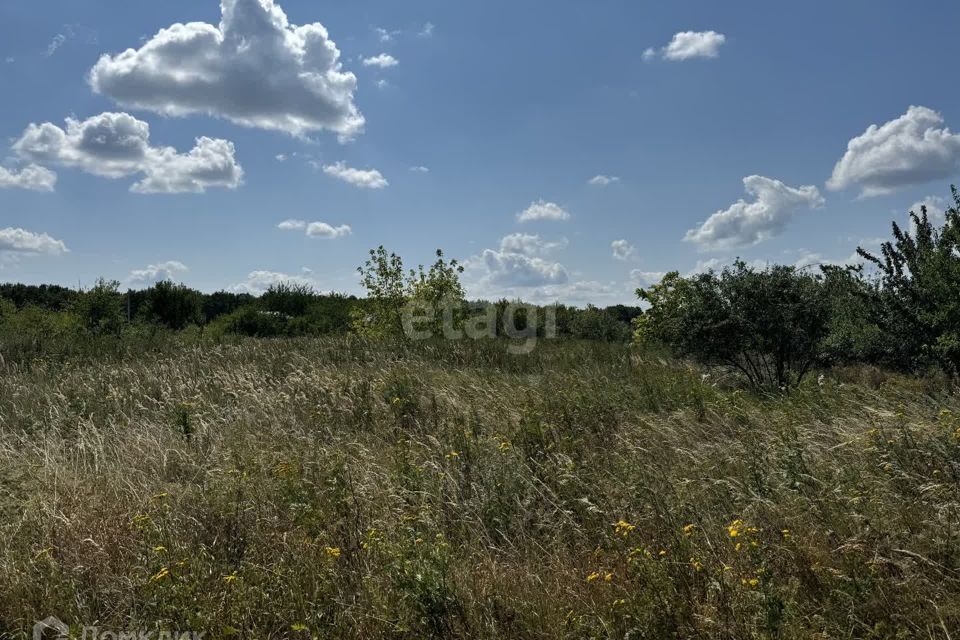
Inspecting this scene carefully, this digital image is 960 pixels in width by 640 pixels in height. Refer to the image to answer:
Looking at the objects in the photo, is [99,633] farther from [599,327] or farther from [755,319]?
[599,327]

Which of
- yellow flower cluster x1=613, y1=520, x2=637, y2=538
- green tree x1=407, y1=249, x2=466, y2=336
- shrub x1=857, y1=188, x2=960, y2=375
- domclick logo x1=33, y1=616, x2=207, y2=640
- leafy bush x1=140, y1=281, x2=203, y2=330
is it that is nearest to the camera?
domclick logo x1=33, y1=616, x2=207, y2=640

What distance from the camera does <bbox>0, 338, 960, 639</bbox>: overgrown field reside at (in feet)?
10.9

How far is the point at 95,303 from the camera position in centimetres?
2994

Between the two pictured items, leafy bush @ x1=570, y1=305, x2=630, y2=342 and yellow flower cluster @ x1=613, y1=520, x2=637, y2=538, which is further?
leafy bush @ x1=570, y1=305, x2=630, y2=342

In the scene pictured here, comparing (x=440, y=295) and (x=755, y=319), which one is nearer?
(x=755, y=319)

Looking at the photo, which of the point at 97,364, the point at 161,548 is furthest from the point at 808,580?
the point at 97,364

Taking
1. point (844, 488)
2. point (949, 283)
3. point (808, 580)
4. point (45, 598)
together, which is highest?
point (949, 283)

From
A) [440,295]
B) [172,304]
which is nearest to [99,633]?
[440,295]

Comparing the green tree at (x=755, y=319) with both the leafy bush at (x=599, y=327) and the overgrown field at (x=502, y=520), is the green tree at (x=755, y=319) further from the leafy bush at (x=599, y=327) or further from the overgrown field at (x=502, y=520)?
the leafy bush at (x=599, y=327)

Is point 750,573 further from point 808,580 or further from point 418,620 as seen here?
point 418,620

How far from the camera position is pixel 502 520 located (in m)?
4.57

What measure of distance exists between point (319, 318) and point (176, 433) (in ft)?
102

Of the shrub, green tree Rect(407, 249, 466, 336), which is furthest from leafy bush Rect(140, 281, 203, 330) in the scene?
the shrub

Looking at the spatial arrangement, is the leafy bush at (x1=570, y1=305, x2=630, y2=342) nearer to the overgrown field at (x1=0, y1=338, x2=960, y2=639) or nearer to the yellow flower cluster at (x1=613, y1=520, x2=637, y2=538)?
the overgrown field at (x1=0, y1=338, x2=960, y2=639)
